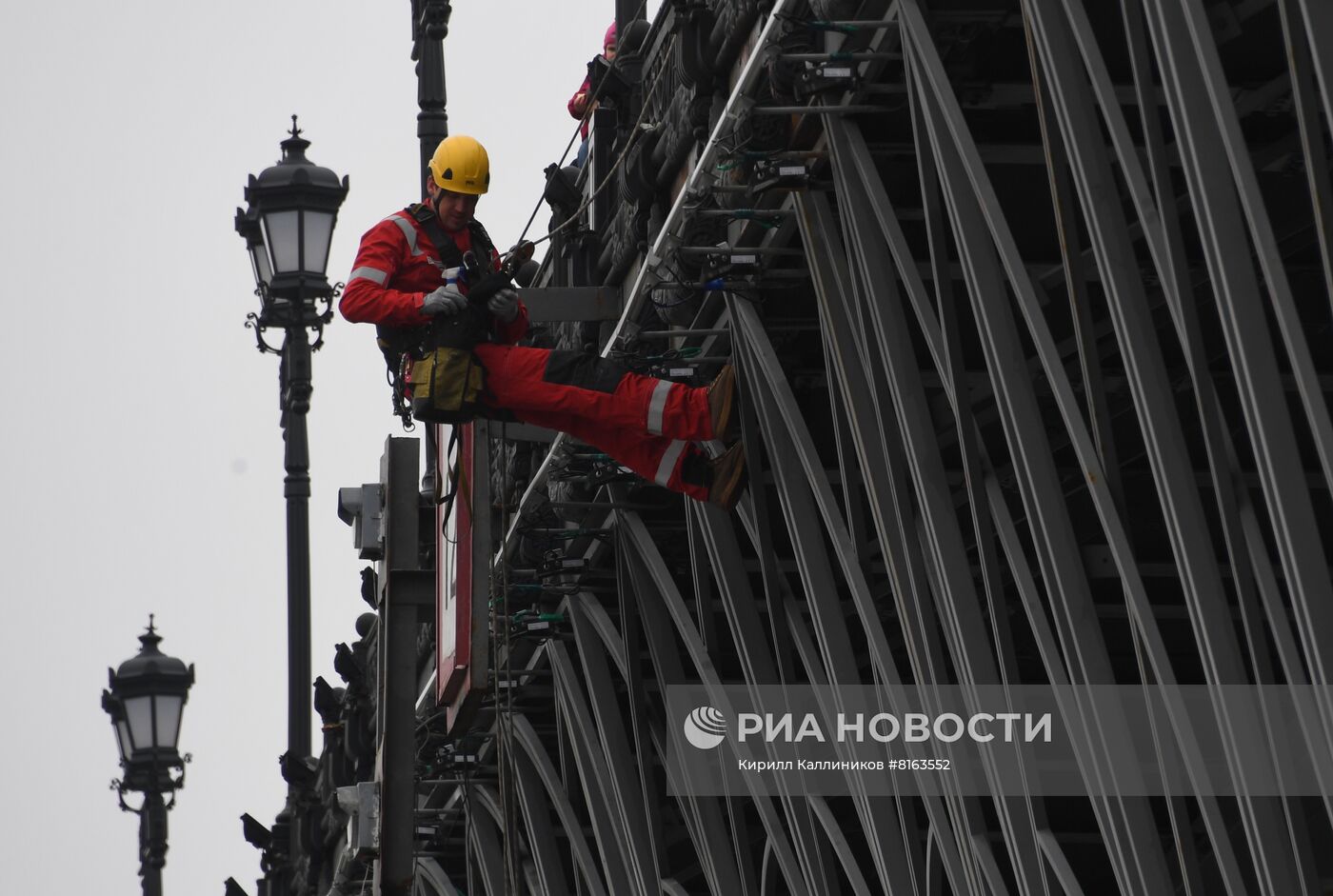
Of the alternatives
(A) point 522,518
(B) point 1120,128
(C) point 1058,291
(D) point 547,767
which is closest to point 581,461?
(A) point 522,518

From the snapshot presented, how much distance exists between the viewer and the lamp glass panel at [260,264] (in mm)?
21438

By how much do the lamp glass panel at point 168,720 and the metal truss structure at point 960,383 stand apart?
427 cm

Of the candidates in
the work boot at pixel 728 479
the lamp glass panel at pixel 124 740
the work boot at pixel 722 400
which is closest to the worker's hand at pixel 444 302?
the work boot at pixel 722 400

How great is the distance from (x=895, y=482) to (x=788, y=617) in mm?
2802

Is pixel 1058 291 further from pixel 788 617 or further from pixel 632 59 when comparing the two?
pixel 632 59

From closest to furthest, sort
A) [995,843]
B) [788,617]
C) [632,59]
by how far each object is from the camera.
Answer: [788,617] < [632,59] < [995,843]

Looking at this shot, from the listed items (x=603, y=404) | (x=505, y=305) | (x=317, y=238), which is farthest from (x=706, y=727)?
(x=317, y=238)

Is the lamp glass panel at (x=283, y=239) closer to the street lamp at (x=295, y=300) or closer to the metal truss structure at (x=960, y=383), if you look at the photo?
the street lamp at (x=295, y=300)

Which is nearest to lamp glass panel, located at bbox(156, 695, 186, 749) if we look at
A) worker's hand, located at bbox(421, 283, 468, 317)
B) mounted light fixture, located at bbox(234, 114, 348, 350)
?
mounted light fixture, located at bbox(234, 114, 348, 350)

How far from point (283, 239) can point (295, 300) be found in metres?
0.69

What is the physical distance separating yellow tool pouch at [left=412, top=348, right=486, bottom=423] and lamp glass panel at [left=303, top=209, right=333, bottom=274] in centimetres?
553

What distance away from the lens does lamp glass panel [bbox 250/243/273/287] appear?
2144 centimetres

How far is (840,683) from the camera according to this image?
49.2 feet

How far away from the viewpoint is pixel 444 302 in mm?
14656
